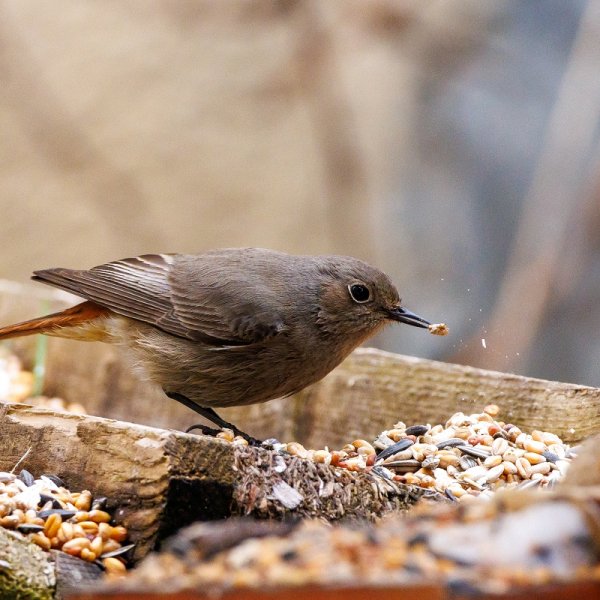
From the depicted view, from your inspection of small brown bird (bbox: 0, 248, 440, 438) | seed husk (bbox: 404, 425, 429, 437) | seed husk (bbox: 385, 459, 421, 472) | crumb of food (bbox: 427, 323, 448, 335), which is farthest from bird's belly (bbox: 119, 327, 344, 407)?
seed husk (bbox: 385, 459, 421, 472)

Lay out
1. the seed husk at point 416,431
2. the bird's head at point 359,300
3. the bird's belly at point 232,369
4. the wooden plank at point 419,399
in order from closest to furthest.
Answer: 1. the seed husk at point 416,431
2. the wooden plank at point 419,399
3. the bird's belly at point 232,369
4. the bird's head at point 359,300

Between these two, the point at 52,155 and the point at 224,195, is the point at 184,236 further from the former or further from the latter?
the point at 52,155

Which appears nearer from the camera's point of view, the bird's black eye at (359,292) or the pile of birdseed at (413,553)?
the pile of birdseed at (413,553)

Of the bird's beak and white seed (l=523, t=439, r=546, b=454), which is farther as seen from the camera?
the bird's beak

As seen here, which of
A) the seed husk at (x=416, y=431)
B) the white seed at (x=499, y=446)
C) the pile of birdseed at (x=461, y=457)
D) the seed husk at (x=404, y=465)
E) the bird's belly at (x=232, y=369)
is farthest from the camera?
the bird's belly at (x=232, y=369)

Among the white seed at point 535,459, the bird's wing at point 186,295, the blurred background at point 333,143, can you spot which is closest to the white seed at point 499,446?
the white seed at point 535,459

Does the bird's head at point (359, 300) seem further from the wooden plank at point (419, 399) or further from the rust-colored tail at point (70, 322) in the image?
the rust-colored tail at point (70, 322)

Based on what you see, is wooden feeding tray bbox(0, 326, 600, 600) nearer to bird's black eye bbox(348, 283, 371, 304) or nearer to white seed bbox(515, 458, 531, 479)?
white seed bbox(515, 458, 531, 479)
